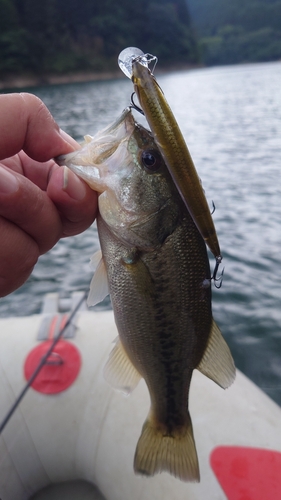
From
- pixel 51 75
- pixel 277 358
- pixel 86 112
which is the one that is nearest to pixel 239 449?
pixel 277 358

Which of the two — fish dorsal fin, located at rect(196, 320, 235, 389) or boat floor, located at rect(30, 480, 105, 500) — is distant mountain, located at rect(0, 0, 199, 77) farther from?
fish dorsal fin, located at rect(196, 320, 235, 389)

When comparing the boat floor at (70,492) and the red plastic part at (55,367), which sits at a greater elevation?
the red plastic part at (55,367)

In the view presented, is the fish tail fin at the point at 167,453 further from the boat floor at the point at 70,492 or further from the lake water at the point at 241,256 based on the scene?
the lake water at the point at 241,256

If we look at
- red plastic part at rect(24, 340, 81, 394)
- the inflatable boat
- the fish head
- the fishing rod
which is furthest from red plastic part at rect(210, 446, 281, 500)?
the fish head

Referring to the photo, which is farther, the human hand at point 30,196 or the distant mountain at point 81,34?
the distant mountain at point 81,34

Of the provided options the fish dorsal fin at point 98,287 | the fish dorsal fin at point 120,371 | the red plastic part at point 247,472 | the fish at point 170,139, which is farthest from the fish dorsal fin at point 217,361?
the red plastic part at point 247,472

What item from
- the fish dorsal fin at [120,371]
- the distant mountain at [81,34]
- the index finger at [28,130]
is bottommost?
the distant mountain at [81,34]

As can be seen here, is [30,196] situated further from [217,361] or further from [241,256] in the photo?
[241,256]

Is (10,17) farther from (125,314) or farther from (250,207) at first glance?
(125,314)
